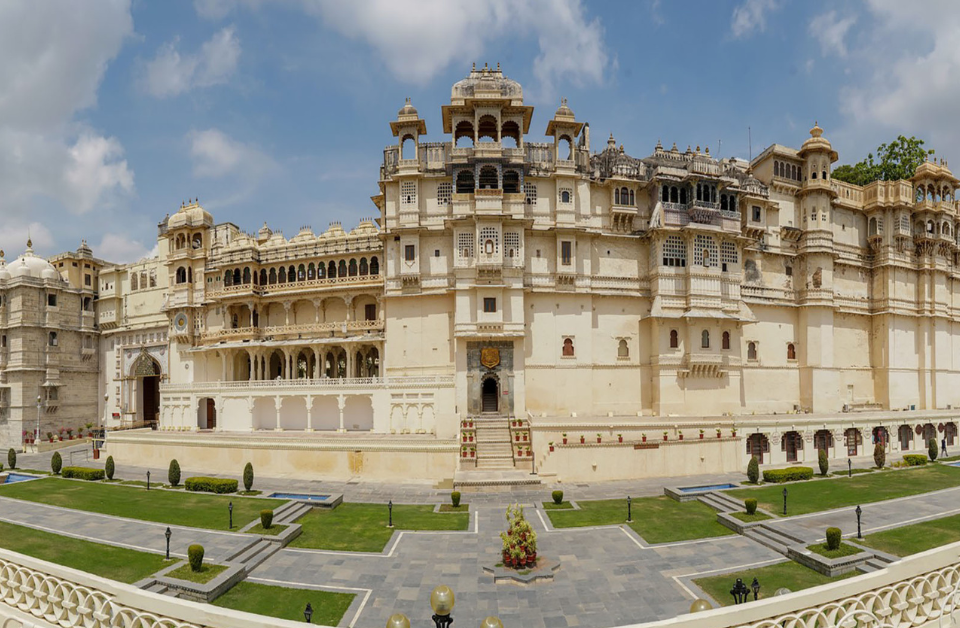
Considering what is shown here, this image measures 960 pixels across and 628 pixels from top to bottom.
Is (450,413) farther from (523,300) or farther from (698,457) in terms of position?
(698,457)

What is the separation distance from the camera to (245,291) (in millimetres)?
45812

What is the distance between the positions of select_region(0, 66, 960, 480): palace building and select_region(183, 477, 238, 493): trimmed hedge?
414 centimetres

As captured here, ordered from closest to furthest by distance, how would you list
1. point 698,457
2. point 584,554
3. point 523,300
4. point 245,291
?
point 584,554
point 698,457
point 523,300
point 245,291

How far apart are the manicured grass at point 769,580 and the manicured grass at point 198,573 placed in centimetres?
1487

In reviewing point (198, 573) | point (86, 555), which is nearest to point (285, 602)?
point (198, 573)

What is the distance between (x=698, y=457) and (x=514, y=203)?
21398 millimetres

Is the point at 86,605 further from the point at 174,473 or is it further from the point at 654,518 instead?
the point at 174,473

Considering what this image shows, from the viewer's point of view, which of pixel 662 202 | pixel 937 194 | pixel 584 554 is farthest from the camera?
pixel 937 194

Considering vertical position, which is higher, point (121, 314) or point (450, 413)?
point (121, 314)

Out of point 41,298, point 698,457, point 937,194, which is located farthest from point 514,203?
point 41,298

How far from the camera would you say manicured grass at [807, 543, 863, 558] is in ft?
59.1

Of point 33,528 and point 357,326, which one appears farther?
point 357,326

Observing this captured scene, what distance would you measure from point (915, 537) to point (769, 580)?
808 cm

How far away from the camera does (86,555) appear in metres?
18.6
